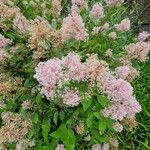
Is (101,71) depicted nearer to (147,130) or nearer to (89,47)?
(89,47)

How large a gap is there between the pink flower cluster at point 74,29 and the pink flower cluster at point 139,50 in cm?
46

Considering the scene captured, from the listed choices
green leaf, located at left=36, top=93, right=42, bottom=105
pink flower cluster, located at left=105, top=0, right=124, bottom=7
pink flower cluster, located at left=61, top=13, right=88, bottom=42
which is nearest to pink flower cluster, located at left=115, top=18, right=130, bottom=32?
pink flower cluster, located at left=105, top=0, right=124, bottom=7

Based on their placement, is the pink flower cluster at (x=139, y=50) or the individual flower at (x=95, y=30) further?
the individual flower at (x=95, y=30)

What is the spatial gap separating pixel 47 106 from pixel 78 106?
0.25 m

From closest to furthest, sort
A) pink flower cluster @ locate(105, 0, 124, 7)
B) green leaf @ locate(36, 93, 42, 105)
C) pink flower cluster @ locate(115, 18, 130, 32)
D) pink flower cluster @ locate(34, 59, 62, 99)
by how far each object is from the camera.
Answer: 1. pink flower cluster @ locate(34, 59, 62, 99)
2. green leaf @ locate(36, 93, 42, 105)
3. pink flower cluster @ locate(115, 18, 130, 32)
4. pink flower cluster @ locate(105, 0, 124, 7)

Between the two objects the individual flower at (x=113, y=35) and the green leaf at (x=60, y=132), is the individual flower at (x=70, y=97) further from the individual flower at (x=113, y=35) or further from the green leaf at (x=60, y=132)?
the individual flower at (x=113, y=35)

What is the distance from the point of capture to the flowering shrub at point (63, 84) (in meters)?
3.52

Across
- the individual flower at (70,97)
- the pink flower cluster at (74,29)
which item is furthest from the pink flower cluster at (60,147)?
the pink flower cluster at (74,29)

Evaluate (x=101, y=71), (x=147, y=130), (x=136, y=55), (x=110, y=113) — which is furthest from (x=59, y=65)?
(x=147, y=130)

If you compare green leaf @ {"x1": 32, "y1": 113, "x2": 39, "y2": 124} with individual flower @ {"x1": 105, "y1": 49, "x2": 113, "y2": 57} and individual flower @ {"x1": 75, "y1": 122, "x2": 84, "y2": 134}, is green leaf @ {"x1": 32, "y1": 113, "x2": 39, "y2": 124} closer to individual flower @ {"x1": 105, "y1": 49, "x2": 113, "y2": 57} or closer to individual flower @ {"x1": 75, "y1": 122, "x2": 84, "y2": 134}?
individual flower @ {"x1": 75, "y1": 122, "x2": 84, "y2": 134}

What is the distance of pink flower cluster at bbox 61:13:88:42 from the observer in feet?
12.1

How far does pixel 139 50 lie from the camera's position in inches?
157

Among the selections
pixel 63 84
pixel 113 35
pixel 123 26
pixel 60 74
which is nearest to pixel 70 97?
pixel 63 84

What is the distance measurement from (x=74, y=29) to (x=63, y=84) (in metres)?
0.49
